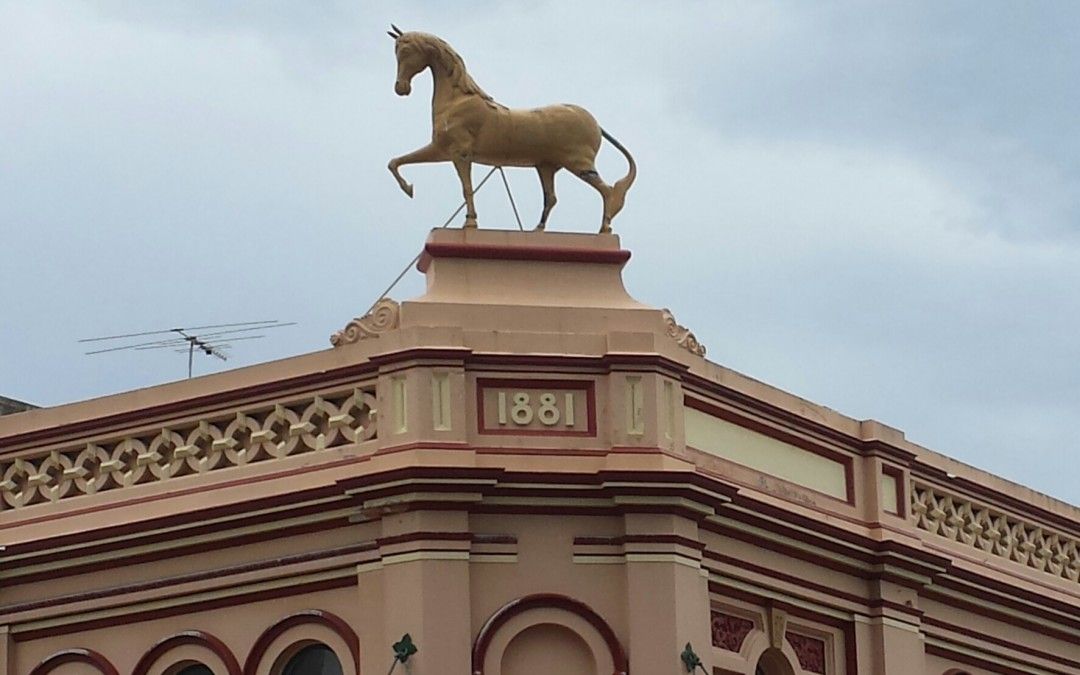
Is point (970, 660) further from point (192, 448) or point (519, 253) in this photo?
point (192, 448)

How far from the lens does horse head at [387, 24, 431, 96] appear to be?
1085 inches

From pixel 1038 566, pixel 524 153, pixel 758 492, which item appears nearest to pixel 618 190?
pixel 524 153

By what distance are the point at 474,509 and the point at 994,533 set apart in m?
7.93

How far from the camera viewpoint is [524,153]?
90.4 ft

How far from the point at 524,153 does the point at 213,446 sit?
388 cm

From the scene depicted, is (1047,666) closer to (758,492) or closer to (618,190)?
(758,492)

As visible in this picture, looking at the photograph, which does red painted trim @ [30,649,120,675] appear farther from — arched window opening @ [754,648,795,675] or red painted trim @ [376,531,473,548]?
arched window opening @ [754,648,795,675]

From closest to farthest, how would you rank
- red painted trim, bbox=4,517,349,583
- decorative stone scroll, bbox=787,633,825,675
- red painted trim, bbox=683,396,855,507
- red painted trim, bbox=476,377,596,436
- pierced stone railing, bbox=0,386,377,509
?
red painted trim, bbox=476,377,596,436, red painted trim, bbox=4,517,349,583, pierced stone railing, bbox=0,386,377,509, red painted trim, bbox=683,396,855,507, decorative stone scroll, bbox=787,633,825,675

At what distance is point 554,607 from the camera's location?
25.7 m

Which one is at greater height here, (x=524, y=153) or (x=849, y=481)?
(x=524, y=153)

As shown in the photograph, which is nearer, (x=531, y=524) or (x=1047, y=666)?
(x=531, y=524)

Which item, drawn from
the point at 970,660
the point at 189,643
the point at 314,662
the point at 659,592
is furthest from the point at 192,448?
the point at 970,660

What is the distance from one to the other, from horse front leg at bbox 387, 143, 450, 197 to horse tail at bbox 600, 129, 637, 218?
1546 millimetres

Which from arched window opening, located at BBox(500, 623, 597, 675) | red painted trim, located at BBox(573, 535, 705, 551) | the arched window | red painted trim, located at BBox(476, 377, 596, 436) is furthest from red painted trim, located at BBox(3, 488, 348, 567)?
red painted trim, located at BBox(573, 535, 705, 551)
